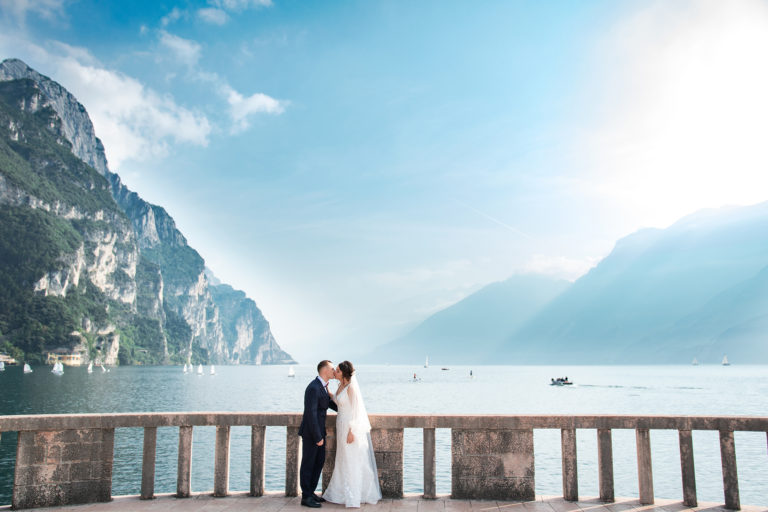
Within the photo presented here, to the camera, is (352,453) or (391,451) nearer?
(352,453)

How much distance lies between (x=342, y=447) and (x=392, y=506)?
1127 mm

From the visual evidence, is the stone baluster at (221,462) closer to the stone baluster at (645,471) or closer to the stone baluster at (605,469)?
the stone baluster at (605,469)

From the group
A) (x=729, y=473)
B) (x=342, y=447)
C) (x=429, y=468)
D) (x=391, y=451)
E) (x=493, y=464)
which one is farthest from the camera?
(x=429, y=468)

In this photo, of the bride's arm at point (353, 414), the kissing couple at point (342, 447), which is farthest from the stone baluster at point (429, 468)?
the bride's arm at point (353, 414)

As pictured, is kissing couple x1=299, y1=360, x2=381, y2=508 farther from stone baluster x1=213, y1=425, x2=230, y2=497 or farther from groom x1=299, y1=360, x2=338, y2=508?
stone baluster x1=213, y1=425, x2=230, y2=497

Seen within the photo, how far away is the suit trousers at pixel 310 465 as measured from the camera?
27.6 ft

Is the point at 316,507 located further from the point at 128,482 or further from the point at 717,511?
the point at 128,482

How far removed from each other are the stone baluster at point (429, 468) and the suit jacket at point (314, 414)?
166cm

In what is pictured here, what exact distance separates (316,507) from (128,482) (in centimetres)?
2040

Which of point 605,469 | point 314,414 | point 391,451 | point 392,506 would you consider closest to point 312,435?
point 314,414

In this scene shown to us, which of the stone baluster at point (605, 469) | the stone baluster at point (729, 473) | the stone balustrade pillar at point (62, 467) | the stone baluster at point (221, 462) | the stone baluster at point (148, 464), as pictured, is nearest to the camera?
the stone baluster at point (729, 473)

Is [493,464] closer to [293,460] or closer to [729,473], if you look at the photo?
A: [293,460]

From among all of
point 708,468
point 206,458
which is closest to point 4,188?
point 206,458

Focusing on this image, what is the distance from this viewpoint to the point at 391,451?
347 inches
